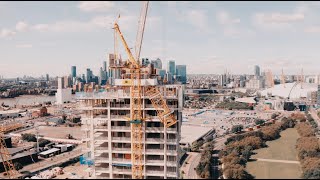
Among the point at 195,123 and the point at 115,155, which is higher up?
the point at 115,155

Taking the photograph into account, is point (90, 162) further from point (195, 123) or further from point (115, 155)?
point (195, 123)

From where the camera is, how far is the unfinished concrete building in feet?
44.7

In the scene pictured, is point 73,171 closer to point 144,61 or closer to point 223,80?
point 144,61

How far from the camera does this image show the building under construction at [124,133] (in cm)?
1361

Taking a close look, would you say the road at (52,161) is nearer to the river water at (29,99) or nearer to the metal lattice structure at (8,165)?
the metal lattice structure at (8,165)

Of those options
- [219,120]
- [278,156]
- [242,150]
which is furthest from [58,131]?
[278,156]

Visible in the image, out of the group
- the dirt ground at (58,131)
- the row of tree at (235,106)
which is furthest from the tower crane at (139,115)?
the row of tree at (235,106)

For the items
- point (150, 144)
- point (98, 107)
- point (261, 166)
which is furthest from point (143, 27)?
point (261, 166)

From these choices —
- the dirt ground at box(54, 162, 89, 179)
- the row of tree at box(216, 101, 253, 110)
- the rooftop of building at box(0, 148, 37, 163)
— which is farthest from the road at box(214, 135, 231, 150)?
the row of tree at box(216, 101, 253, 110)

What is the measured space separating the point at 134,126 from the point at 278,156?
52.8 ft

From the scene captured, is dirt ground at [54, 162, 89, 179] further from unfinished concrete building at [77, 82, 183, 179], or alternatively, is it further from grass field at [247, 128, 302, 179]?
grass field at [247, 128, 302, 179]

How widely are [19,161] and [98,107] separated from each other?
14311mm

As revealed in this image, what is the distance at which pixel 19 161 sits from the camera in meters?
24.6

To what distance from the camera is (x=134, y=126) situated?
13.6 meters
